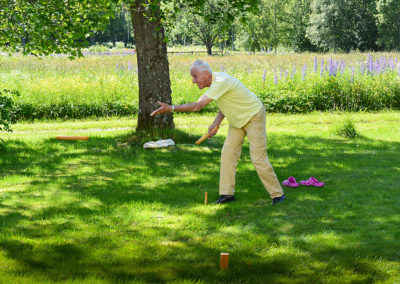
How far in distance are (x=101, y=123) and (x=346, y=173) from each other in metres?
7.46

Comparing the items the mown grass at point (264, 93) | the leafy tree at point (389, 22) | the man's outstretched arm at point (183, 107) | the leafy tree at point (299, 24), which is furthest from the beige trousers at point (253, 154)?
the leafy tree at point (299, 24)

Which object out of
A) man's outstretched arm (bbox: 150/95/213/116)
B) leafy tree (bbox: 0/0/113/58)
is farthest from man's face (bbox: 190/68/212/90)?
leafy tree (bbox: 0/0/113/58)

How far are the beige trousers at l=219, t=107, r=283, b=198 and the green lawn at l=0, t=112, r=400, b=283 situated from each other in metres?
0.27

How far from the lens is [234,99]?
5875 millimetres

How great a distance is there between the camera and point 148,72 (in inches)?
396

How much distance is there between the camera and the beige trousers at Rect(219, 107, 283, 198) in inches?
235

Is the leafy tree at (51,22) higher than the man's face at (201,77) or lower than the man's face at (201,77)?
higher

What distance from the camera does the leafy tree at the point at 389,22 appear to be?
55.7 m

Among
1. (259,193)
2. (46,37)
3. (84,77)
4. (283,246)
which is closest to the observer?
(283,246)

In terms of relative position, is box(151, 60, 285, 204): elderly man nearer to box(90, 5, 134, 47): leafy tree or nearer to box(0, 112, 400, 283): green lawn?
box(0, 112, 400, 283): green lawn

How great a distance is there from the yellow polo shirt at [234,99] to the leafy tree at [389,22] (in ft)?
181

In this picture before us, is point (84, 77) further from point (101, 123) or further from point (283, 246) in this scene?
point (283, 246)

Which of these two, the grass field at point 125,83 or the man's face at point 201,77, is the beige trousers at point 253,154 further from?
the grass field at point 125,83

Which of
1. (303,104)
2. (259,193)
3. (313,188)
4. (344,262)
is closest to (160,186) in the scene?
(259,193)
